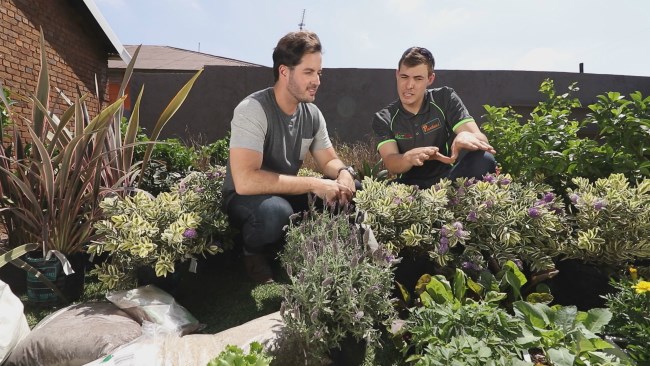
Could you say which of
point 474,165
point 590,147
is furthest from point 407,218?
point 590,147

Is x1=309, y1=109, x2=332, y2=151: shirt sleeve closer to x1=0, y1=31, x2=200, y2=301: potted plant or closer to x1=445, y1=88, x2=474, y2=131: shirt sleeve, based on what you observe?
x1=445, y1=88, x2=474, y2=131: shirt sleeve

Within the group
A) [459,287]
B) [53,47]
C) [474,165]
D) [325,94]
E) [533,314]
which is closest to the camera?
[533,314]

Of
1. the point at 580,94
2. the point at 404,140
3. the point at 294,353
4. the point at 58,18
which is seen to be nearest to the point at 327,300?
the point at 294,353

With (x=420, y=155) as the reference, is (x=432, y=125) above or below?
above

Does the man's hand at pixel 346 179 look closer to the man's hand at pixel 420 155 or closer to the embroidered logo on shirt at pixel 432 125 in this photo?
the man's hand at pixel 420 155

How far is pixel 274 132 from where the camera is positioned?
7.68ft

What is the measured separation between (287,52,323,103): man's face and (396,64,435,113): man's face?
2.25 feet

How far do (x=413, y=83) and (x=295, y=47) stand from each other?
883 millimetres

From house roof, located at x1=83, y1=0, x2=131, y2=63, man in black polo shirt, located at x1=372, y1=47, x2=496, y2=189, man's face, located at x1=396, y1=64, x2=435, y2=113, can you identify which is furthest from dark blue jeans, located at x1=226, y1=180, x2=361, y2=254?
house roof, located at x1=83, y1=0, x2=131, y2=63

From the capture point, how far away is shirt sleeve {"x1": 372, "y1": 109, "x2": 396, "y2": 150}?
2910 mm

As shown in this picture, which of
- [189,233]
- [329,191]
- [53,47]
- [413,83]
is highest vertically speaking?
[53,47]

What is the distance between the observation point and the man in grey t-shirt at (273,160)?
2160 millimetres

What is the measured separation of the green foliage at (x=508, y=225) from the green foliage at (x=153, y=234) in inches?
49.9

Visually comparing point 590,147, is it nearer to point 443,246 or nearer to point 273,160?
point 443,246
